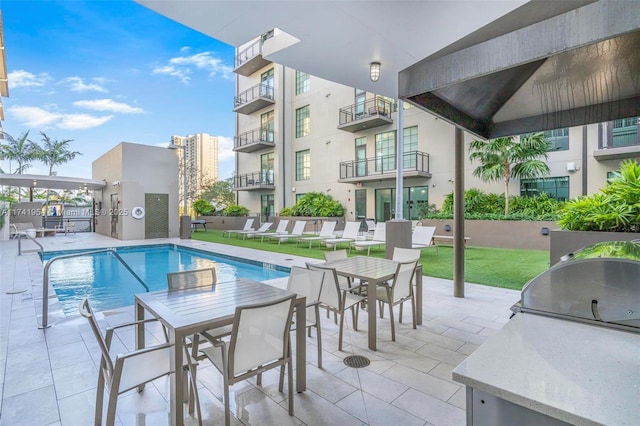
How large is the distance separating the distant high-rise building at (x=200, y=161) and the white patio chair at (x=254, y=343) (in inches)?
1013

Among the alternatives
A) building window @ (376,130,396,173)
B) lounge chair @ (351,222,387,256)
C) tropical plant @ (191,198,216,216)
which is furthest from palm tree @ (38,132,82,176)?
lounge chair @ (351,222,387,256)

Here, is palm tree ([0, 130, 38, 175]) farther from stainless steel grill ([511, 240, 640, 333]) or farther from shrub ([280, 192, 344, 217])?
stainless steel grill ([511, 240, 640, 333])

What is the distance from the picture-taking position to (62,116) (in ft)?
76.4

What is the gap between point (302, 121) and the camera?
1928 centimetres

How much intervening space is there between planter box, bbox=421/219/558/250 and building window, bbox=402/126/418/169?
3576 millimetres

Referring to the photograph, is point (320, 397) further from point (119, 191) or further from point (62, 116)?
point (62, 116)

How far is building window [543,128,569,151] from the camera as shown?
10.6 m

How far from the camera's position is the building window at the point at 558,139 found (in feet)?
34.7

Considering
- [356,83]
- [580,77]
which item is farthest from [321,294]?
[356,83]

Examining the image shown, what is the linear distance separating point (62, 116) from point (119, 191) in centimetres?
1494

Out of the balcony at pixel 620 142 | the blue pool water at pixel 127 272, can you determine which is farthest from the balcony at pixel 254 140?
the balcony at pixel 620 142

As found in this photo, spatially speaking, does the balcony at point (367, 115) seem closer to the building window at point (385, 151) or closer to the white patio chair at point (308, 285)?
the building window at point (385, 151)

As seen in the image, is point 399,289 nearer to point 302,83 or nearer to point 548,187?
point 548,187

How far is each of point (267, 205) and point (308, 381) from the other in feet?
60.1
